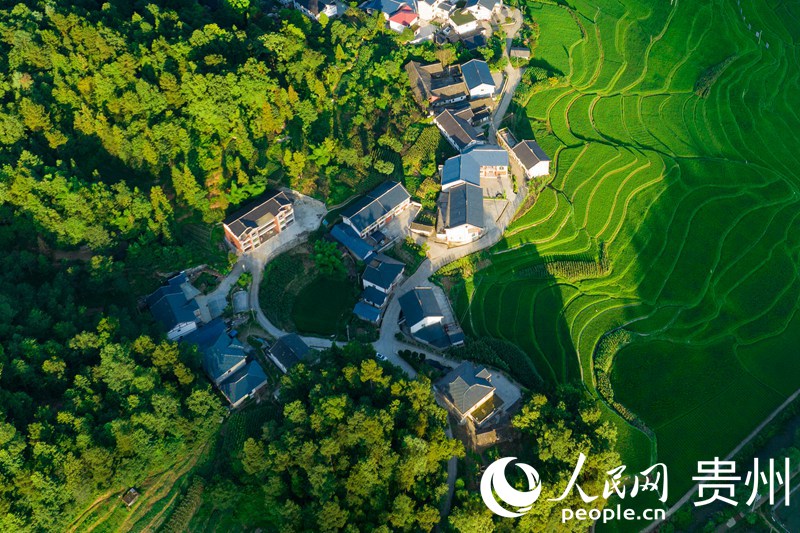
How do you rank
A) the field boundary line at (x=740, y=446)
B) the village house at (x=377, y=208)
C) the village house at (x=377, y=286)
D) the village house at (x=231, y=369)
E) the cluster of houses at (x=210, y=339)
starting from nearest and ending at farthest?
the field boundary line at (x=740, y=446) < the village house at (x=231, y=369) < the cluster of houses at (x=210, y=339) < the village house at (x=377, y=286) < the village house at (x=377, y=208)

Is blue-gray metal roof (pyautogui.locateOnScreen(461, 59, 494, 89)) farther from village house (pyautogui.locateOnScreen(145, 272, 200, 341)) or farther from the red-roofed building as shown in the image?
village house (pyautogui.locateOnScreen(145, 272, 200, 341))

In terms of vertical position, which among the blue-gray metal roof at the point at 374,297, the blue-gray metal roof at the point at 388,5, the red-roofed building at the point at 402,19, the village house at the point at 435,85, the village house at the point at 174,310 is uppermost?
the blue-gray metal roof at the point at 388,5

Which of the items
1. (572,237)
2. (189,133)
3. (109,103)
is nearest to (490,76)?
(572,237)

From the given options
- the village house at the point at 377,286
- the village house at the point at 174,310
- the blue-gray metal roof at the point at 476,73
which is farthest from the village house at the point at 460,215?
the village house at the point at 174,310

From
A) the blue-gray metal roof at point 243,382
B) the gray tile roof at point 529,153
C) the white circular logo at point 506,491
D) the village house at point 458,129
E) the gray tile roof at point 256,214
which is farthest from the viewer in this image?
the village house at point 458,129

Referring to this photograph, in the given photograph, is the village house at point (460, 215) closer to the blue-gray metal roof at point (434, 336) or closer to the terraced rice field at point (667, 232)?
the terraced rice field at point (667, 232)

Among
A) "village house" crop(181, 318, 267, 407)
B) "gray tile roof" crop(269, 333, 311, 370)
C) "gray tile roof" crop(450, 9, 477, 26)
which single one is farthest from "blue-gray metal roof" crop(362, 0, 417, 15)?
"village house" crop(181, 318, 267, 407)

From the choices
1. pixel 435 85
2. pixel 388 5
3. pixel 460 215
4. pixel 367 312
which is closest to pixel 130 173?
pixel 367 312

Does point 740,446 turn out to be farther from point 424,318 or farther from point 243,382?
point 243,382
